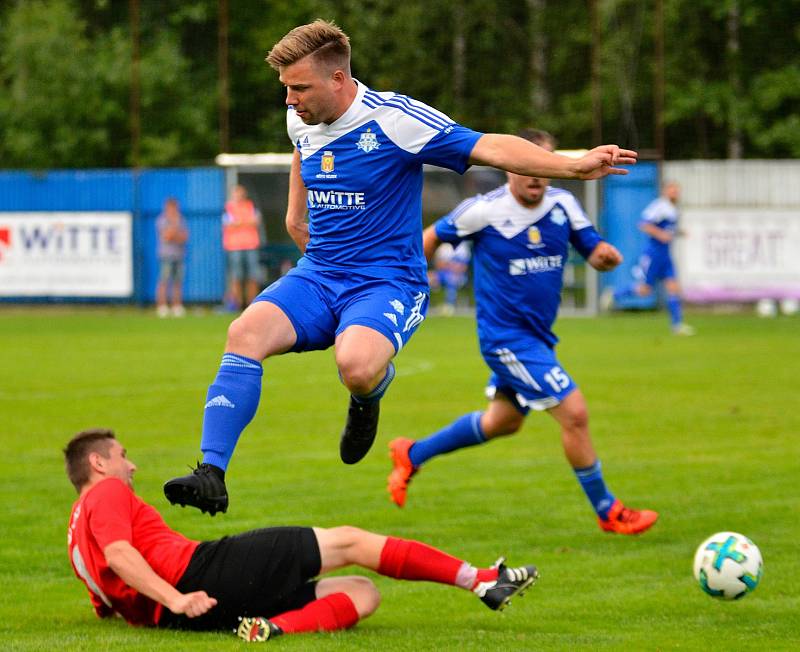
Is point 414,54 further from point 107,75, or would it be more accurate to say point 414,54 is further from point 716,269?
point 716,269

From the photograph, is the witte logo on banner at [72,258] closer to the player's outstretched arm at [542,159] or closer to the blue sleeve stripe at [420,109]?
the blue sleeve stripe at [420,109]

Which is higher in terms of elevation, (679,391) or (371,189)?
(371,189)

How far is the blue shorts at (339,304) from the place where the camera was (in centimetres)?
661

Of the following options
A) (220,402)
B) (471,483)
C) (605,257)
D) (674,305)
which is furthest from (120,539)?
(674,305)

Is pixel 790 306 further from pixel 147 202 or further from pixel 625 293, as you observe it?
pixel 147 202

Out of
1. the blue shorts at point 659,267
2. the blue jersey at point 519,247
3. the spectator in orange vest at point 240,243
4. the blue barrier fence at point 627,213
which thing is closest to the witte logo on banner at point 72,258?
the spectator in orange vest at point 240,243

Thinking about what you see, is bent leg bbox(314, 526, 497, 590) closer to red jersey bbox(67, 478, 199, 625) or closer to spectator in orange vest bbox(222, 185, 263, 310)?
red jersey bbox(67, 478, 199, 625)

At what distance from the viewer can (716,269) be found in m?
26.6

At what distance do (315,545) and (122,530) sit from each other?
2.72 feet

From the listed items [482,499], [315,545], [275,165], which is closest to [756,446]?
[482,499]

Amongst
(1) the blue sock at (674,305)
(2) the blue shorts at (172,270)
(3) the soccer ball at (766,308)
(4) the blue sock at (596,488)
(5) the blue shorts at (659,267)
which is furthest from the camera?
(2) the blue shorts at (172,270)

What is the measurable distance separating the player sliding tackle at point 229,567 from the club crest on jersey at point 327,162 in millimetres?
1500

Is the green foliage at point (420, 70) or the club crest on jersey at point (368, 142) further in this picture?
the green foliage at point (420, 70)

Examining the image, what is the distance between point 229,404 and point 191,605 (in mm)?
843
